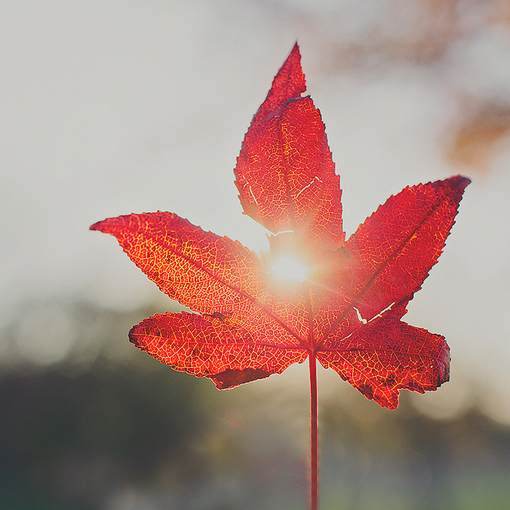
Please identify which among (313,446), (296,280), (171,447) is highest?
(171,447)

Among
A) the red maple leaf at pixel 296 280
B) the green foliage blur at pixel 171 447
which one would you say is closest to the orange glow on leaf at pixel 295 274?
the red maple leaf at pixel 296 280

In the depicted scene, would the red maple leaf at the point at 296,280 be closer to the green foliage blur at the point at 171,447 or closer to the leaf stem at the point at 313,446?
the leaf stem at the point at 313,446

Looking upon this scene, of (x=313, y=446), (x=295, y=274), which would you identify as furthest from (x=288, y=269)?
(x=313, y=446)

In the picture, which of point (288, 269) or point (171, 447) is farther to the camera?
point (171, 447)

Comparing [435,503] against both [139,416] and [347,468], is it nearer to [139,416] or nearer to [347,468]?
[347,468]

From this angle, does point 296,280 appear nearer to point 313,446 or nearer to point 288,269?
point 288,269

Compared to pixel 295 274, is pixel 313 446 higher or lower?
lower

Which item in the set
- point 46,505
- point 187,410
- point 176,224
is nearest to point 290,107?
point 176,224

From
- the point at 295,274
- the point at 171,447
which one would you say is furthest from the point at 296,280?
the point at 171,447

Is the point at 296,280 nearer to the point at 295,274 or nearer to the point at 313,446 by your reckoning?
the point at 295,274
